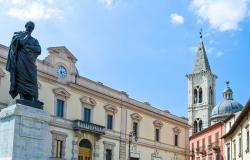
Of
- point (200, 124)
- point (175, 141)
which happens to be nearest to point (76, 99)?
point (175, 141)

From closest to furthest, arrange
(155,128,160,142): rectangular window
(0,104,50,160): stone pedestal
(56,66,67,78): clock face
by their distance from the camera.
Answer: (0,104,50,160): stone pedestal < (56,66,67,78): clock face < (155,128,160,142): rectangular window

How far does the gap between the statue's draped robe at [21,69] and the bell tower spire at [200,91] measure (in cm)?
8267

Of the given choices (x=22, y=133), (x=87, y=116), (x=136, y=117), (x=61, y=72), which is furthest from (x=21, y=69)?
(x=136, y=117)

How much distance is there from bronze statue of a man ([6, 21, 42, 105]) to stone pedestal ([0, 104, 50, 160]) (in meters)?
0.54

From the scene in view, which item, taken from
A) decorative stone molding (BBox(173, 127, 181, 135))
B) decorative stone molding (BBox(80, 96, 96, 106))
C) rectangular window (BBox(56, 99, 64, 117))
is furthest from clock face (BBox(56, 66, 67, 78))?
decorative stone molding (BBox(173, 127, 181, 135))

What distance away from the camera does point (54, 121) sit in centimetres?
3716

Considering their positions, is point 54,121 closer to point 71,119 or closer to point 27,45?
point 71,119

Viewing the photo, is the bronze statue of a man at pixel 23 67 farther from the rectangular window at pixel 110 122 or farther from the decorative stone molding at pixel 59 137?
the rectangular window at pixel 110 122

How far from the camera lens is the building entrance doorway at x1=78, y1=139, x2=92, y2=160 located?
39906 mm

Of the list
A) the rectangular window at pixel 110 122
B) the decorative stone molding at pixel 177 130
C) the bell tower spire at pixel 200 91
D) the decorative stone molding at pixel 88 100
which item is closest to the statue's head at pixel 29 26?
the decorative stone molding at pixel 88 100

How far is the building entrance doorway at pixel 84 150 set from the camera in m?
39.9

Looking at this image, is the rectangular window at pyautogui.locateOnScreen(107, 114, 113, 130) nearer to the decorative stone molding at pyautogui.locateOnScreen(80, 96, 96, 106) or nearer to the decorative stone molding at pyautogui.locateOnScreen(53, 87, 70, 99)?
the decorative stone molding at pyautogui.locateOnScreen(80, 96, 96, 106)

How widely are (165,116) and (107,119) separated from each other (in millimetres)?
10129

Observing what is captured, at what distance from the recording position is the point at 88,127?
131 feet
